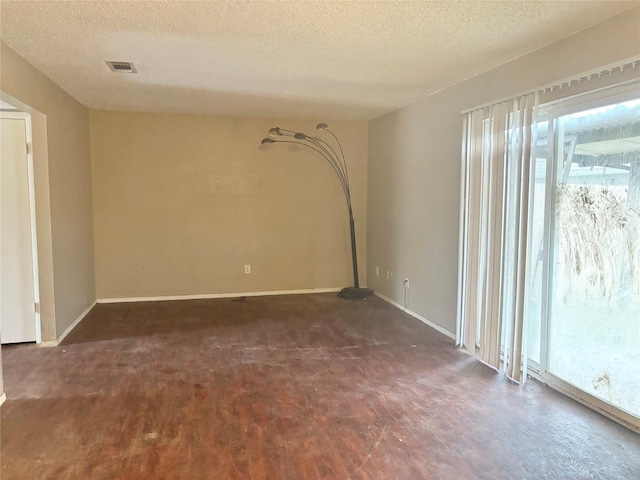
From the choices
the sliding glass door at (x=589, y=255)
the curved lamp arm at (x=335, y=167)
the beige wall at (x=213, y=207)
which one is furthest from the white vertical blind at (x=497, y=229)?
the beige wall at (x=213, y=207)

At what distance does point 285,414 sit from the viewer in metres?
2.51

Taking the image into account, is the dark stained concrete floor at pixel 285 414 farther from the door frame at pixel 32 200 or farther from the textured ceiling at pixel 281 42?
the textured ceiling at pixel 281 42

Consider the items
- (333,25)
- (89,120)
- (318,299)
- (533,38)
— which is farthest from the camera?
(318,299)

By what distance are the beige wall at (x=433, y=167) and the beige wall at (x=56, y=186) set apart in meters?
3.38

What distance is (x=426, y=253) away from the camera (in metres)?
4.25

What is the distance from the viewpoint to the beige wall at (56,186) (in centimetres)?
316

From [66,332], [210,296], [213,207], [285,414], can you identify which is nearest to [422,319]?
[285,414]

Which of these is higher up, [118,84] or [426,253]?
[118,84]

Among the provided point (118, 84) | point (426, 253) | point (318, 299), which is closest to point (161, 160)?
point (118, 84)

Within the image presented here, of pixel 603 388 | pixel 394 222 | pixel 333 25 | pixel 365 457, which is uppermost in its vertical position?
pixel 333 25

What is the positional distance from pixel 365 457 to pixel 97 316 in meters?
3.58

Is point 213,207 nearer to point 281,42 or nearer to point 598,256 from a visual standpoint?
point 281,42

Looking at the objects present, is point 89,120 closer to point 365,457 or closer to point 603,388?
point 365,457

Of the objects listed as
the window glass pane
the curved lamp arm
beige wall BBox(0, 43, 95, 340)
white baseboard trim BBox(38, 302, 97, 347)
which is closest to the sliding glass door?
the window glass pane
